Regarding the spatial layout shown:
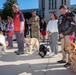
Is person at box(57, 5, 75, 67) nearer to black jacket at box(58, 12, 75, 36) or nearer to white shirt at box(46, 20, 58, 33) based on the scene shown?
black jacket at box(58, 12, 75, 36)

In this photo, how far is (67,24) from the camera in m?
7.55

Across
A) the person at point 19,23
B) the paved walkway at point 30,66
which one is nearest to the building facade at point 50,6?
the person at point 19,23

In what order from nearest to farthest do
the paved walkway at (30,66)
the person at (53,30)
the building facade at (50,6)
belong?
the paved walkway at (30,66) < the person at (53,30) < the building facade at (50,6)

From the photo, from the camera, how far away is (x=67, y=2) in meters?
118

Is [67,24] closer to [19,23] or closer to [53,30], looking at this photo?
[53,30]

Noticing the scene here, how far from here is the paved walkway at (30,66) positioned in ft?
22.4

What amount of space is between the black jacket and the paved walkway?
1007mm

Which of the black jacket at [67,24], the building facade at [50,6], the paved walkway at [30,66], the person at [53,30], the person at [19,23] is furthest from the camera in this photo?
the building facade at [50,6]

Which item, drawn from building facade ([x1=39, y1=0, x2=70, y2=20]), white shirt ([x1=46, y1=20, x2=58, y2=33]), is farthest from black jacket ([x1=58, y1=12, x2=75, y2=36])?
building facade ([x1=39, y1=0, x2=70, y2=20])

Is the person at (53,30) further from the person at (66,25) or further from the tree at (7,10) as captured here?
the tree at (7,10)

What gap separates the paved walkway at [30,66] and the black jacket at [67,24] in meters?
1.01

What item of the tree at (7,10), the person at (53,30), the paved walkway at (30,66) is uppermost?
the tree at (7,10)

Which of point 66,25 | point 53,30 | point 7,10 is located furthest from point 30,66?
point 7,10

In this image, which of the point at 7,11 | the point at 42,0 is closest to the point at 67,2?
the point at 42,0
